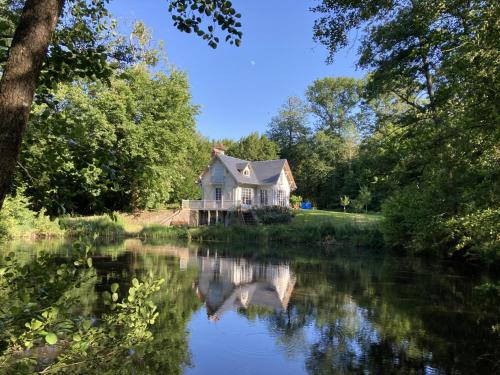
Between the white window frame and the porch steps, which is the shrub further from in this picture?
the porch steps

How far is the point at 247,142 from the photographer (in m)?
60.8

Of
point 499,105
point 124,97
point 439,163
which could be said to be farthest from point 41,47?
point 124,97

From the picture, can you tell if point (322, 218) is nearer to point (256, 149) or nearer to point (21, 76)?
point (256, 149)

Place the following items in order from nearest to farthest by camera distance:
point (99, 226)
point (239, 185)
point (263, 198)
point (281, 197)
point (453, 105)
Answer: point (453, 105) < point (99, 226) < point (239, 185) < point (263, 198) < point (281, 197)

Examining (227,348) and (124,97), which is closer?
(227,348)

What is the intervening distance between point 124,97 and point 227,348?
30.8 metres

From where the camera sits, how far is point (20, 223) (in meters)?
26.5

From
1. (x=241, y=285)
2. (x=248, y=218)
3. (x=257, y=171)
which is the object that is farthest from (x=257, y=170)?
(x=241, y=285)

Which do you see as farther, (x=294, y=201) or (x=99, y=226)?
(x=294, y=201)

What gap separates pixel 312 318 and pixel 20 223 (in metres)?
22.0

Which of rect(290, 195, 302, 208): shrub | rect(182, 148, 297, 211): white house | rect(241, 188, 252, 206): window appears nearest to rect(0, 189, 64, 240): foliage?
rect(182, 148, 297, 211): white house

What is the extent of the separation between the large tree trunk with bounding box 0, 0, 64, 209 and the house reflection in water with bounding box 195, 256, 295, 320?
959 cm

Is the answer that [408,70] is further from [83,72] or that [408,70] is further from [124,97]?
[124,97]

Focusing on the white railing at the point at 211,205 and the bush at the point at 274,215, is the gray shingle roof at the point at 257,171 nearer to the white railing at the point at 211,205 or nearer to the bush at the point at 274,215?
the white railing at the point at 211,205
